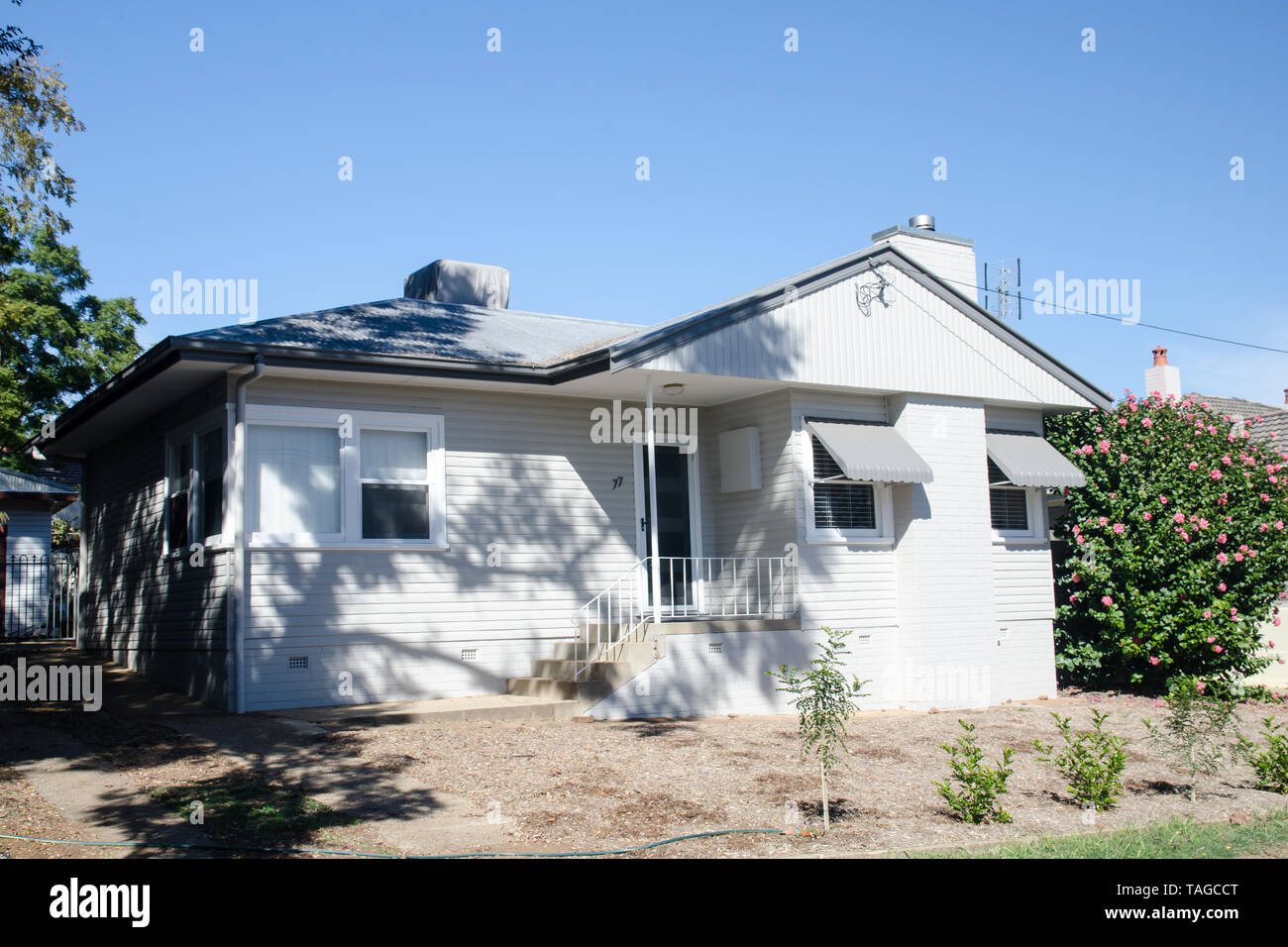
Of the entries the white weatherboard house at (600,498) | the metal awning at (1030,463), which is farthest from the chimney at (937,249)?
the metal awning at (1030,463)

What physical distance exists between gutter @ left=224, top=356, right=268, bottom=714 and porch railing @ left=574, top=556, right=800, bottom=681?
338cm

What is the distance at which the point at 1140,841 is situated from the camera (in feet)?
22.5

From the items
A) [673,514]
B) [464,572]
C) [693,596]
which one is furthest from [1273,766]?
[464,572]

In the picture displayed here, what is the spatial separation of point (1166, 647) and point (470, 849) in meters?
11.1

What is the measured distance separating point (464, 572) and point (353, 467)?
1.62 metres

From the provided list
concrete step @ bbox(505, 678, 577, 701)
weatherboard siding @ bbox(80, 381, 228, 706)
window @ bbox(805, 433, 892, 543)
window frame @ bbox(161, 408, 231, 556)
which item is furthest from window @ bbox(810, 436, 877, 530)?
weatherboard siding @ bbox(80, 381, 228, 706)

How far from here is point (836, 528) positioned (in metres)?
13.3

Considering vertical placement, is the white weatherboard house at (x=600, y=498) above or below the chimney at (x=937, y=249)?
below

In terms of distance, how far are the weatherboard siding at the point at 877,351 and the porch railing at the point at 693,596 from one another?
2179 mm

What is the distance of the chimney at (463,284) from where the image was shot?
15.8 meters

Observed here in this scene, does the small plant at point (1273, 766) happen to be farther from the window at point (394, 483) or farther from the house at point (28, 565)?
the house at point (28, 565)

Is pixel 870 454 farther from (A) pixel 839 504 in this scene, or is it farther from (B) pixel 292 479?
(B) pixel 292 479

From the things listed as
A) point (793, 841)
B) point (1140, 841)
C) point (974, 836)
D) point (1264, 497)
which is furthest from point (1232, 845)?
point (1264, 497)
